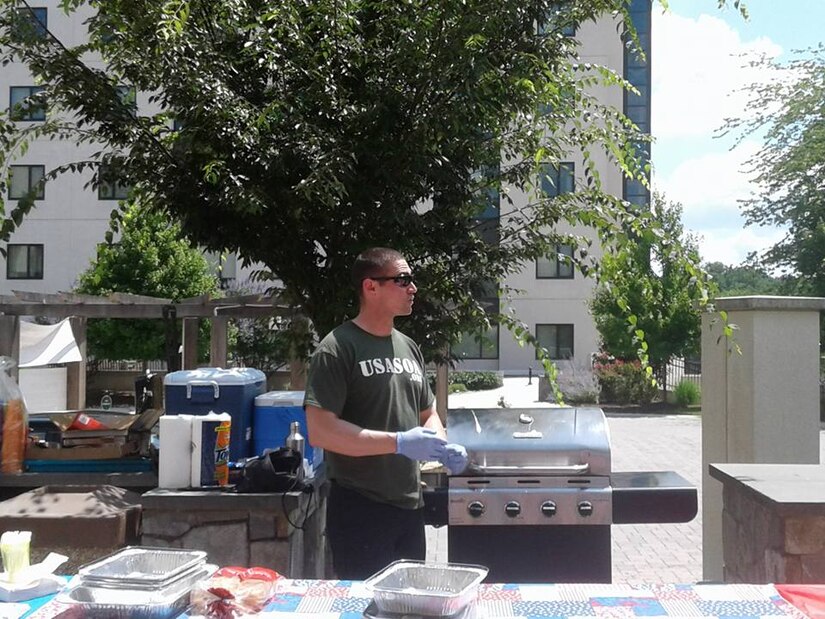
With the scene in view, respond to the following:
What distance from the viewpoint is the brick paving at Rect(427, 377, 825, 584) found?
21.8ft

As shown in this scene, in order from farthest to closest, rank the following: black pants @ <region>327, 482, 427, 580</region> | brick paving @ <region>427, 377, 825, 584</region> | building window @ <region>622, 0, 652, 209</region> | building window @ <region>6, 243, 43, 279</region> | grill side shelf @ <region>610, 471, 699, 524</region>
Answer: building window @ <region>622, 0, 652, 209</region> < building window @ <region>6, 243, 43, 279</region> < brick paving @ <region>427, 377, 825, 584</region> < grill side shelf @ <region>610, 471, 699, 524</region> < black pants @ <region>327, 482, 427, 580</region>

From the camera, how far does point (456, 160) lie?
5.02 metres

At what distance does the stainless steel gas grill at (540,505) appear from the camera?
3600 millimetres

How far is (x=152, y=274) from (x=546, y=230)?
19.8m

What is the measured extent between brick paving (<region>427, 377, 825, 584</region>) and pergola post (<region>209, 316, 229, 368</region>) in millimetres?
2795

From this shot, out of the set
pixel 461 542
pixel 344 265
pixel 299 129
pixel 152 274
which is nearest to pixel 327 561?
pixel 461 542

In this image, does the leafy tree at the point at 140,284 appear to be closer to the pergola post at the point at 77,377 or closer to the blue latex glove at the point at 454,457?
the pergola post at the point at 77,377

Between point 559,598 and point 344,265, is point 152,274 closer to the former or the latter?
point 344,265

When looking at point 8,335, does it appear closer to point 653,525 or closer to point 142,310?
point 142,310

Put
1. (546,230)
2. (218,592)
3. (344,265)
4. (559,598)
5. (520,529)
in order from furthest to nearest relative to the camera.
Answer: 1. (546,230)
2. (344,265)
3. (520,529)
4. (559,598)
5. (218,592)

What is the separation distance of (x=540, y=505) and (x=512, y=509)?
117mm

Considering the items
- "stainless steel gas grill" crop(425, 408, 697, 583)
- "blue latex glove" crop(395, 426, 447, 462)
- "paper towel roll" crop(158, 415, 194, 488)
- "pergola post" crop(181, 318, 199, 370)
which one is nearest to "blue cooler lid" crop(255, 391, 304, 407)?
"paper towel roll" crop(158, 415, 194, 488)

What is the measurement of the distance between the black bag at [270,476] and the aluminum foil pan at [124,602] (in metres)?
1.59

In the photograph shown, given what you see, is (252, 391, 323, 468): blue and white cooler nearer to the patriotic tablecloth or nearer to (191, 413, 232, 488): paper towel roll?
(191, 413, 232, 488): paper towel roll
